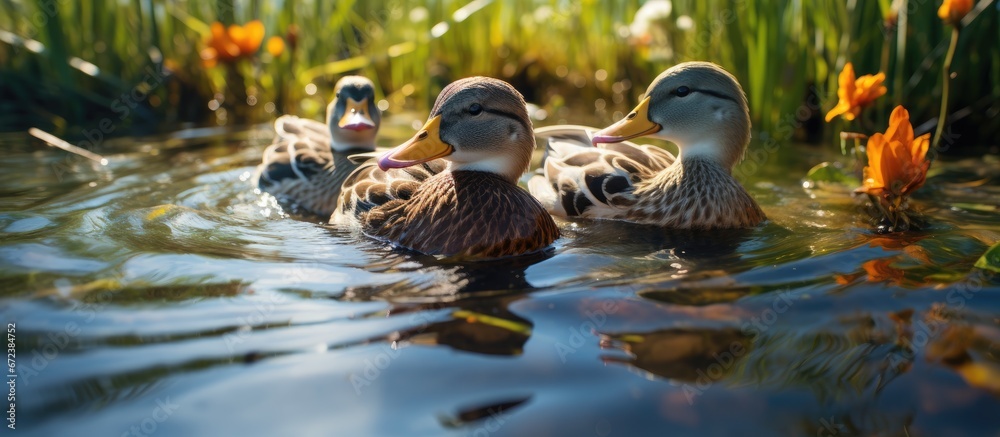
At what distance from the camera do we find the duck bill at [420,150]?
4477mm

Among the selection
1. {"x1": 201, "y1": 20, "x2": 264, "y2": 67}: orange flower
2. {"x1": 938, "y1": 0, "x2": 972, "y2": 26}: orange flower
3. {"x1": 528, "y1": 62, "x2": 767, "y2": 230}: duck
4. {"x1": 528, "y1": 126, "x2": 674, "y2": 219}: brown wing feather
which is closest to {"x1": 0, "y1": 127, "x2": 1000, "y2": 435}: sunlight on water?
{"x1": 528, "y1": 62, "x2": 767, "y2": 230}: duck

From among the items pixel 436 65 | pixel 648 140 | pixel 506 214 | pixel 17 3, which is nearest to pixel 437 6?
pixel 436 65

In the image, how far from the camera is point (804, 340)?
3156mm

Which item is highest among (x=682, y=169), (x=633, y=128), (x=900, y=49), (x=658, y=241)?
(x=900, y=49)

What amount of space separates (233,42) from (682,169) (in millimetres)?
4752

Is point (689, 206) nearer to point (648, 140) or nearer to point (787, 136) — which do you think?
point (787, 136)

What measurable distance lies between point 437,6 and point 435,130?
18.2 feet

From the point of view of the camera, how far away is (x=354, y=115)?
5898mm

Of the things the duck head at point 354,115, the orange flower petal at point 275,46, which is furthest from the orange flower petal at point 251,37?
the duck head at point 354,115

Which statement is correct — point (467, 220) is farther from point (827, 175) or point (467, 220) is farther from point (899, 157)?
point (827, 175)

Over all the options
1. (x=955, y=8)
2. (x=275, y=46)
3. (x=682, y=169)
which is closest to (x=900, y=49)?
(x=955, y=8)

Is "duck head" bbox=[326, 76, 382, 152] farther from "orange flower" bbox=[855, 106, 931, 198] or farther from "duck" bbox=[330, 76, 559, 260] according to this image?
"orange flower" bbox=[855, 106, 931, 198]

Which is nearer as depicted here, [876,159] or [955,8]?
[876,159]

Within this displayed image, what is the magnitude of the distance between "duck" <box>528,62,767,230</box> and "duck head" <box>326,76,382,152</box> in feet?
4.86
